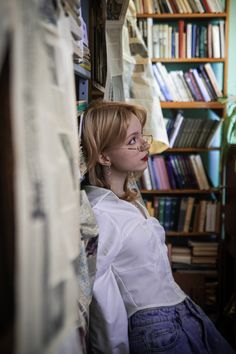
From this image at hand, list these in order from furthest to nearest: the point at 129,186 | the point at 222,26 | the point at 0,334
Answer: the point at 222,26
the point at 129,186
the point at 0,334

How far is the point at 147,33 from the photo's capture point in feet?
9.45

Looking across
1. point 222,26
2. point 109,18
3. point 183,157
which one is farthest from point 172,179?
point 109,18

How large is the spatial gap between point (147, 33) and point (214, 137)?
0.89 meters

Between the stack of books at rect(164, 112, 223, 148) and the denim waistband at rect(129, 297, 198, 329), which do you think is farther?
the stack of books at rect(164, 112, 223, 148)

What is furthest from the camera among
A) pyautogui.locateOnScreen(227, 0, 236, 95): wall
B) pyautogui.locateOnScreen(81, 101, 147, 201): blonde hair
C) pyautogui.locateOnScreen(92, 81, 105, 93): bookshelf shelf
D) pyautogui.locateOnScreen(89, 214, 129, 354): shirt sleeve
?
pyautogui.locateOnScreen(227, 0, 236, 95): wall

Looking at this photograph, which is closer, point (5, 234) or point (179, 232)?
point (5, 234)

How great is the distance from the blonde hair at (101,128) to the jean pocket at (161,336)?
0.45m

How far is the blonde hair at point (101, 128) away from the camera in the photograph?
1169mm

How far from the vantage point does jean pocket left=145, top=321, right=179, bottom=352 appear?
1.02 metres

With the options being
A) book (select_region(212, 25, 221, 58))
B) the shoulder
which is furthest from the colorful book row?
the shoulder

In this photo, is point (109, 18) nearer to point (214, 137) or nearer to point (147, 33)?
point (147, 33)

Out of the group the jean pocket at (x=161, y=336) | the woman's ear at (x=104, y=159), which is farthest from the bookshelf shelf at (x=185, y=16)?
the jean pocket at (x=161, y=336)

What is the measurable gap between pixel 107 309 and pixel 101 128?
20.0 inches

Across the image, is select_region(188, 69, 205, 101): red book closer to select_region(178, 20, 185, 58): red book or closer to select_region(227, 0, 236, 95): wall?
select_region(178, 20, 185, 58): red book
